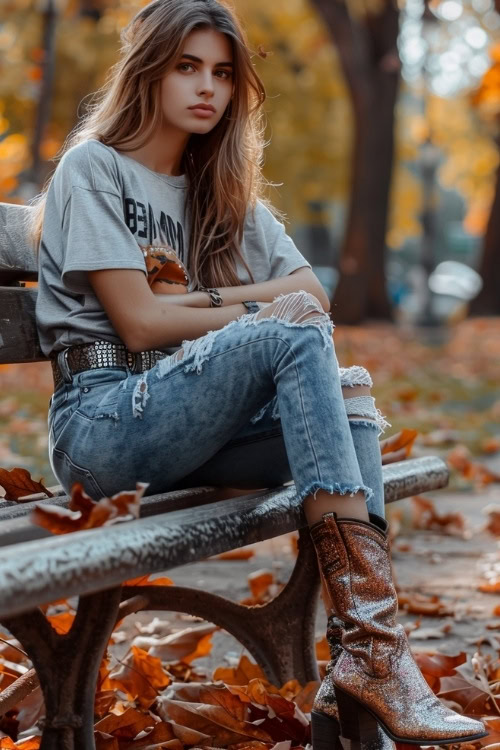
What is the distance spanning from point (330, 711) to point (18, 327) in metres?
1.19

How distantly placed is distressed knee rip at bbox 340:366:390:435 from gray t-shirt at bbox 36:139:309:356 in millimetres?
506

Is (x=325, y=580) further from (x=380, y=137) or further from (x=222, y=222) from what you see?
(x=380, y=137)

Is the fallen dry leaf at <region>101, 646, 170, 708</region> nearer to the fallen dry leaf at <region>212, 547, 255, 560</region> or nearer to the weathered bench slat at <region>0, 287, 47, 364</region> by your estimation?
the weathered bench slat at <region>0, 287, 47, 364</region>

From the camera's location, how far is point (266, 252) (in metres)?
2.85

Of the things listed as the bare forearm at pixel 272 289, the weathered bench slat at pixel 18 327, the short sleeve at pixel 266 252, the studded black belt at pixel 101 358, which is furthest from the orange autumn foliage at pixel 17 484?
the short sleeve at pixel 266 252

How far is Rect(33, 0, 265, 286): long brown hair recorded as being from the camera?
99.2 inches

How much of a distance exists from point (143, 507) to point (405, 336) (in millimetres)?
14822

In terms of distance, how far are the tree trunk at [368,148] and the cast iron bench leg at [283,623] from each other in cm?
1465

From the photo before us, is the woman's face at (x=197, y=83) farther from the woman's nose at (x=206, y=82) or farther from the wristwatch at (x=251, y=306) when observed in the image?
the wristwatch at (x=251, y=306)

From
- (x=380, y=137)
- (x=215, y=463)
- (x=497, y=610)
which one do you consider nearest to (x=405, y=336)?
(x=380, y=137)

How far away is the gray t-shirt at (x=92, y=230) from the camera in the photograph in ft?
7.73

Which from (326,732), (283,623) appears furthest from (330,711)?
(283,623)

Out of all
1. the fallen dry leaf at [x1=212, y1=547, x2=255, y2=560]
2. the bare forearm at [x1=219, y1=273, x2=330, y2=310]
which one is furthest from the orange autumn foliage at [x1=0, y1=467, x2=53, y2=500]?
the fallen dry leaf at [x1=212, y1=547, x2=255, y2=560]

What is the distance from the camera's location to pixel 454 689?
98.0 inches
